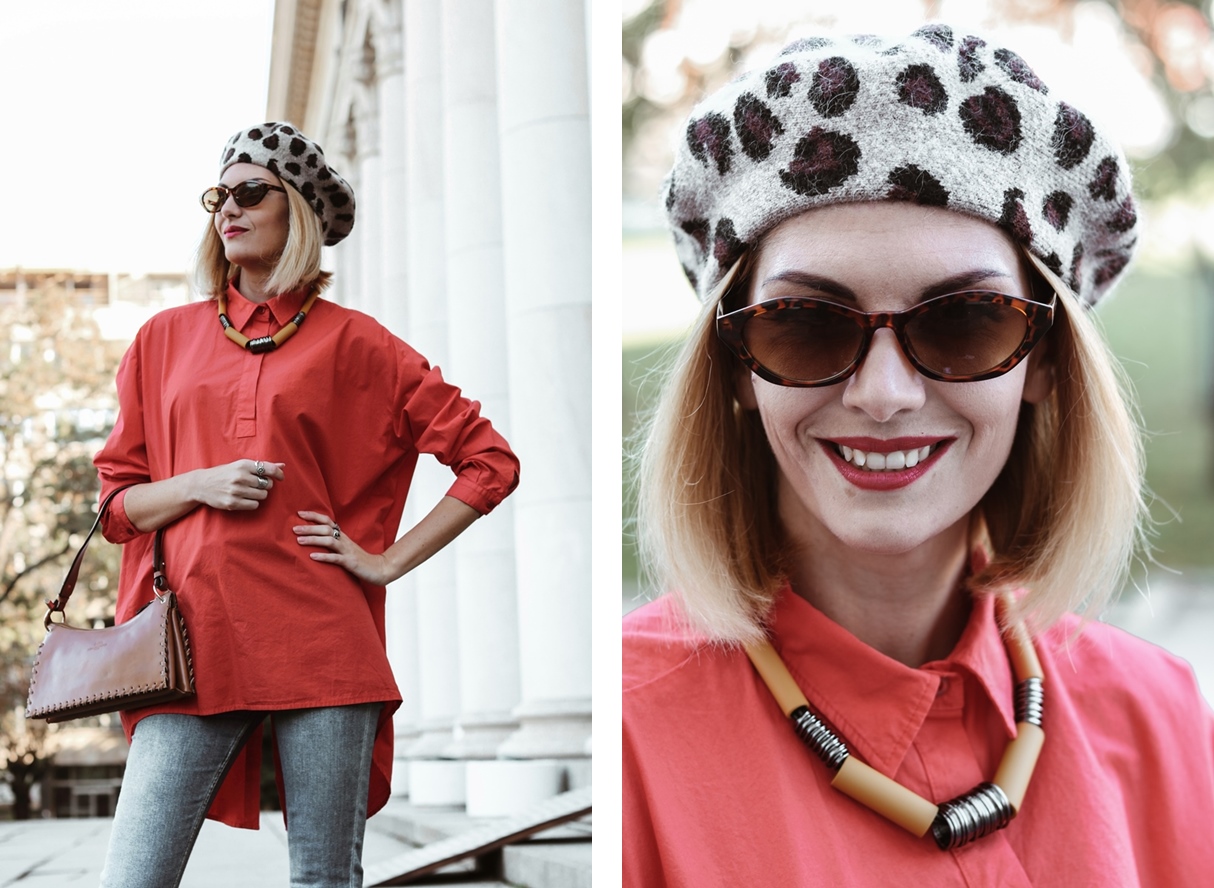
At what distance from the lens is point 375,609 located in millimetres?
2115

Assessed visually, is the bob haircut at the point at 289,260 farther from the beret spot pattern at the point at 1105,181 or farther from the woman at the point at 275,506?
the beret spot pattern at the point at 1105,181

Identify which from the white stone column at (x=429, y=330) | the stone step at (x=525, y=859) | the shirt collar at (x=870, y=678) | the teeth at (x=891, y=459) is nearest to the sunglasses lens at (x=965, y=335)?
the teeth at (x=891, y=459)

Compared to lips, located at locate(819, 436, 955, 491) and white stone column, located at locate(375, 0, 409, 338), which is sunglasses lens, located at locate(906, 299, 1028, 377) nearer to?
lips, located at locate(819, 436, 955, 491)

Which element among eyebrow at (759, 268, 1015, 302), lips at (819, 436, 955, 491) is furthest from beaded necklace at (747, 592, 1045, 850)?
eyebrow at (759, 268, 1015, 302)

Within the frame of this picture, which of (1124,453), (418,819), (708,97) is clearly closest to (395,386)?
(708,97)

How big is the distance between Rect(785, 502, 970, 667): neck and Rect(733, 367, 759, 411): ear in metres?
0.20

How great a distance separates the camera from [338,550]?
2004mm

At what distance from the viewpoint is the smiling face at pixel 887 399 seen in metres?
1.51

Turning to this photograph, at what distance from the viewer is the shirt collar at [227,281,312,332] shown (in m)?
2.06

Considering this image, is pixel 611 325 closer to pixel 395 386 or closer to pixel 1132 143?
pixel 395 386

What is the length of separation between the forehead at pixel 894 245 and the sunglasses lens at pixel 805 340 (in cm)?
5

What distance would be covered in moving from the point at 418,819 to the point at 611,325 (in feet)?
14.8

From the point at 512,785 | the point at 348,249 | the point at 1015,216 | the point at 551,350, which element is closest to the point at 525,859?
the point at 512,785

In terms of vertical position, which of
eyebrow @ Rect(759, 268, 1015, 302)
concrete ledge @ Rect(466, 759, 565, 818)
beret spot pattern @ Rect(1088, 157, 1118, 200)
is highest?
beret spot pattern @ Rect(1088, 157, 1118, 200)
